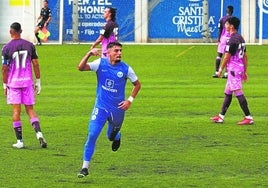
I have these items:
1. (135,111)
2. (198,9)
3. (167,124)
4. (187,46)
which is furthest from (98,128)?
(198,9)

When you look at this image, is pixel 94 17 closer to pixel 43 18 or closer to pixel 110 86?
pixel 43 18

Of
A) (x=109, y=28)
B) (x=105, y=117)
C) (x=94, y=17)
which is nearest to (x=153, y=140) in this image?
(x=105, y=117)

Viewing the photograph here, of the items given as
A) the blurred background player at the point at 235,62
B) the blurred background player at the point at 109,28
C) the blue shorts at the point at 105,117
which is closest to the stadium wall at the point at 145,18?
the blurred background player at the point at 109,28

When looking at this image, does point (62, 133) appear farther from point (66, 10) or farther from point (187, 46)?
point (66, 10)

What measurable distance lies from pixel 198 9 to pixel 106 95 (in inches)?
1380

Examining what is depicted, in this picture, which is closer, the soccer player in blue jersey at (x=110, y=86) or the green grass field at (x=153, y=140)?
the soccer player in blue jersey at (x=110, y=86)

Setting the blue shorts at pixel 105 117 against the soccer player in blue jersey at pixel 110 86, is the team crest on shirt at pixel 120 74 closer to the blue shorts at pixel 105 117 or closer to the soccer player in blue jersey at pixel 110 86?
the soccer player in blue jersey at pixel 110 86

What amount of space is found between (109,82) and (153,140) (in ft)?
13.5

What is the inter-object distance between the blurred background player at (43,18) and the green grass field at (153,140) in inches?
575

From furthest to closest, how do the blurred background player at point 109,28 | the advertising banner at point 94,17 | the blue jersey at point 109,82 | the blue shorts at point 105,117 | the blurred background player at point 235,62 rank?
the advertising banner at point 94,17 < the blurred background player at point 109,28 < the blurred background player at point 235,62 < the blue jersey at point 109,82 < the blue shorts at point 105,117

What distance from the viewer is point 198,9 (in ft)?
162

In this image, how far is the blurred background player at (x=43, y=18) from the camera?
4728 cm

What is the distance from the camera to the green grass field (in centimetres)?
1466

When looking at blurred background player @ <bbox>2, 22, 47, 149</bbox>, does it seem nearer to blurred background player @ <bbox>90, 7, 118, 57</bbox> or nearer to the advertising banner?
blurred background player @ <bbox>90, 7, 118, 57</bbox>
